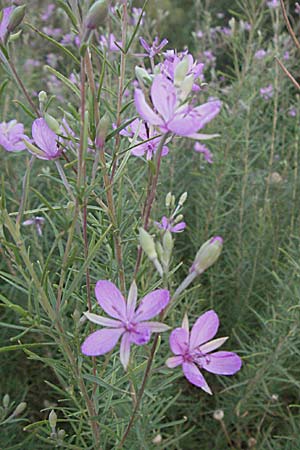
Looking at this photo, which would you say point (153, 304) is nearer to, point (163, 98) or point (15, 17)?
point (163, 98)

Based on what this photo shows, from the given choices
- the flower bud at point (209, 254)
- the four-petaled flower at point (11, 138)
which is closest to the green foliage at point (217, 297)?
the four-petaled flower at point (11, 138)

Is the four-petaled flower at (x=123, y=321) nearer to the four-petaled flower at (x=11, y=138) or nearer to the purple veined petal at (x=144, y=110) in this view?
the purple veined petal at (x=144, y=110)

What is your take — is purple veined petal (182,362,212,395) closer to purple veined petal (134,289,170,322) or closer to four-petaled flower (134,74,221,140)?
purple veined petal (134,289,170,322)

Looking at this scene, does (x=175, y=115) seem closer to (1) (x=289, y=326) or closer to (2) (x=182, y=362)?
(2) (x=182, y=362)

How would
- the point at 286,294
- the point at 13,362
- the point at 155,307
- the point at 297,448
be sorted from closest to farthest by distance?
the point at 155,307, the point at 297,448, the point at 286,294, the point at 13,362

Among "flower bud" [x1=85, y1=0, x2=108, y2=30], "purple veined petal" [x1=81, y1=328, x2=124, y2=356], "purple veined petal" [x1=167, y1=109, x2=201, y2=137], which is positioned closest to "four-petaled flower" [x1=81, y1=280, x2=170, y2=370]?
"purple veined petal" [x1=81, y1=328, x2=124, y2=356]


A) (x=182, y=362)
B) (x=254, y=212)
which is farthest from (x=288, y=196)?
(x=182, y=362)
